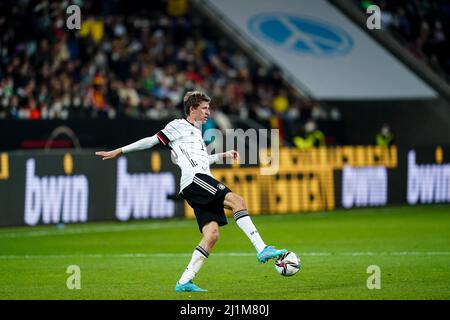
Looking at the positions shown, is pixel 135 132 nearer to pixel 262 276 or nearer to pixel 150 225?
pixel 150 225

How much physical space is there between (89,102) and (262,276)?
48.1ft

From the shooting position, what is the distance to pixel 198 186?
11914 mm

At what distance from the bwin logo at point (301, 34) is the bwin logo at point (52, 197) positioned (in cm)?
1309

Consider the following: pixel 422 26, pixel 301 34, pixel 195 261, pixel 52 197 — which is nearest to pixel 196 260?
pixel 195 261

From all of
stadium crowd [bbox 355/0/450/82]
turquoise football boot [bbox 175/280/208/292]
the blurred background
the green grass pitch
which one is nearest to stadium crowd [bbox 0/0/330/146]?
the blurred background

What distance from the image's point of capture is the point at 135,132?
2742 cm

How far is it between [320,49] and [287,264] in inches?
928

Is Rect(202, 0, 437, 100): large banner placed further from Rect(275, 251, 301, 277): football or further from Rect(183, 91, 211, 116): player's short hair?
Rect(275, 251, 301, 277): football

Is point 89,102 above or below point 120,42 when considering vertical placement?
below

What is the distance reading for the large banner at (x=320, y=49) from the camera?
3409 centimetres

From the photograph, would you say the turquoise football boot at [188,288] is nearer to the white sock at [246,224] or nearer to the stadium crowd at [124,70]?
the white sock at [246,224]

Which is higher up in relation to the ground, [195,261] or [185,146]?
[185,146]

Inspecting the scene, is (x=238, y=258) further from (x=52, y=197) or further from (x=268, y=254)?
(x=52, y=197)
